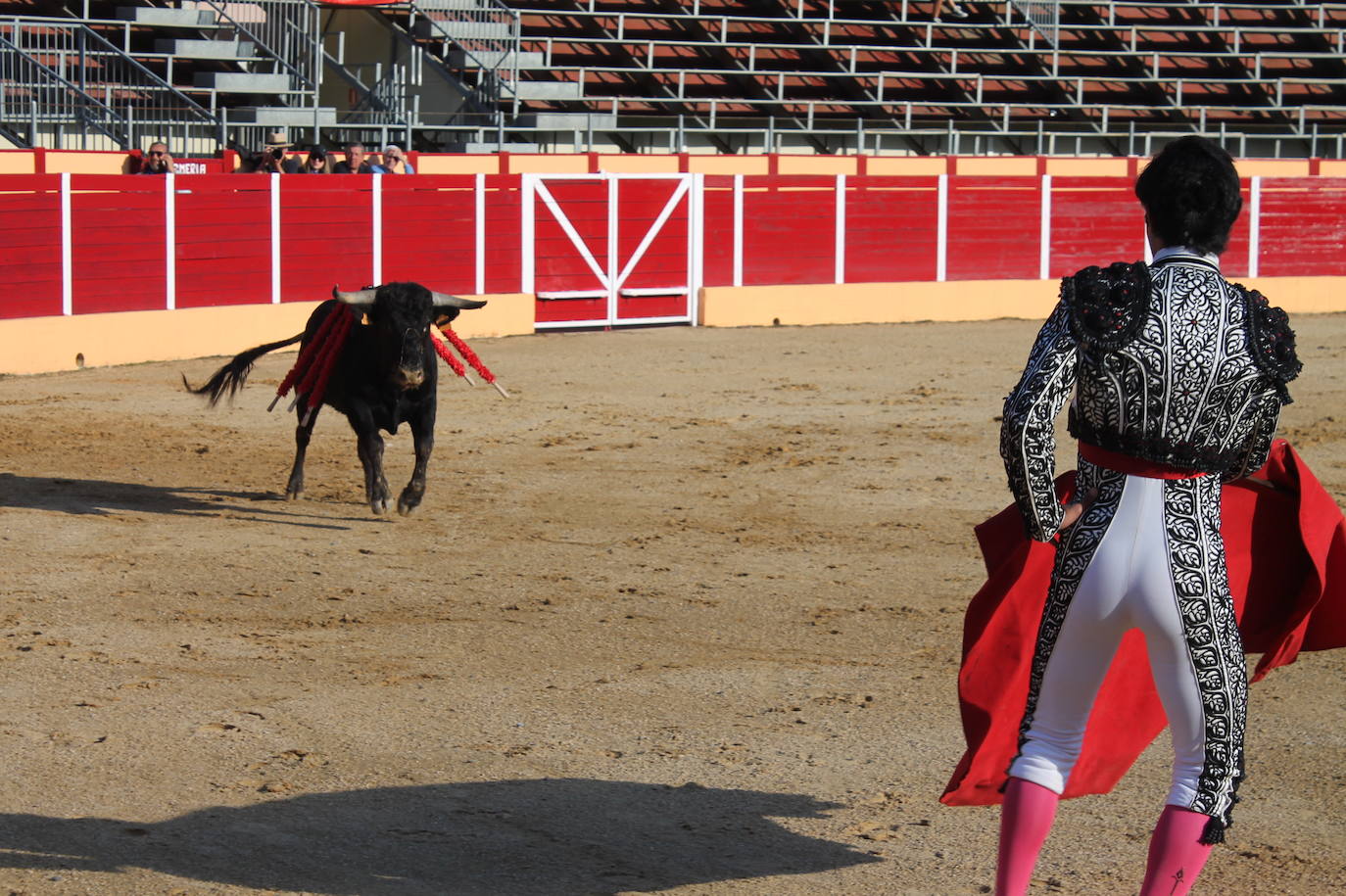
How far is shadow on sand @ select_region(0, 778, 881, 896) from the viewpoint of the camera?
10.2 ft

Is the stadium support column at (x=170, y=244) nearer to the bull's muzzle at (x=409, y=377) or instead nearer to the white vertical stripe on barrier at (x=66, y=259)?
the white vertical stripe on barrier at (x=66, y=259)

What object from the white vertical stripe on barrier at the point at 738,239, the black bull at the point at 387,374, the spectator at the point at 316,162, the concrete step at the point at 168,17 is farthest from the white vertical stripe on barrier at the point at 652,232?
the black bull at the point at 387,374

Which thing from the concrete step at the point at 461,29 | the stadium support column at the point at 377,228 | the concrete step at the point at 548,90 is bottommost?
the stadium support column at the point at 377,228

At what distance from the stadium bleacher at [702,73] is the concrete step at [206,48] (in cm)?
2

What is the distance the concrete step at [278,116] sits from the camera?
656 inches

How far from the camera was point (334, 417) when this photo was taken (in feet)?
31.3

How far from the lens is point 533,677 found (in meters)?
4.55

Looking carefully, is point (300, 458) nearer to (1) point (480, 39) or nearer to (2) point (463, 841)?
(2) point (463, 841)

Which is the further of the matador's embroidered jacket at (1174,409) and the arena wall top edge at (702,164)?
the arena wall top edge at (702,164)

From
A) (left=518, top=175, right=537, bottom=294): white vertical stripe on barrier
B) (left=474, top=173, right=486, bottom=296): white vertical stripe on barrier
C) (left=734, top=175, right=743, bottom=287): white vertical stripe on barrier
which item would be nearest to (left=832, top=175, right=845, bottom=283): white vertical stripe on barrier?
(left=734, top=175, right=743, bottom=287): white vertical stripe on barrier

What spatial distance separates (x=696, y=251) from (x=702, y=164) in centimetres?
296

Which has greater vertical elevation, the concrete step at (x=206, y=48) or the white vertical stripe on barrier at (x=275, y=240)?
the concrete step at (x=206, y=48)

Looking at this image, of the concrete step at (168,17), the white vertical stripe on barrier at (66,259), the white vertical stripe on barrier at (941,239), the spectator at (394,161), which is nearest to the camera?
the white vertical stripe on barrier at (66,259)

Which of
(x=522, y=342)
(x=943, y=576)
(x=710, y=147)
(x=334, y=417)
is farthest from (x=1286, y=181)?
(x=943, y=576)
